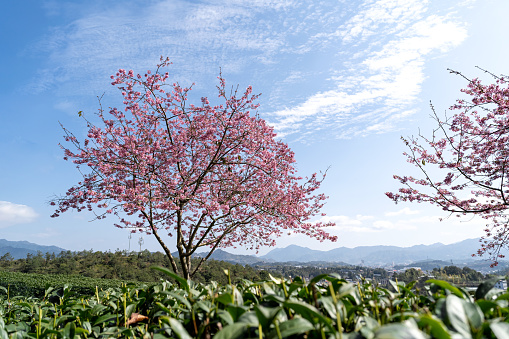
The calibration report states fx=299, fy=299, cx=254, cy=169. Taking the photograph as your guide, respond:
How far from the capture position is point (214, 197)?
34.1 ft

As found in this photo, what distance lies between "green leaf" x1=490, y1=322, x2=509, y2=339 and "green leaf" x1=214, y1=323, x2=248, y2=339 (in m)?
0.83

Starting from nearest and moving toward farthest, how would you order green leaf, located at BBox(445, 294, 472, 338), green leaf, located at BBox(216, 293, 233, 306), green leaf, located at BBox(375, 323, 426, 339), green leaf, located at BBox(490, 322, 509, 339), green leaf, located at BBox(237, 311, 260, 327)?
green leaf, located at BBox(375, 323, 426, 339), green leaf, located at BBox(490, 322, 509, 339), green leaf, located at BBox(445, 294, 472, 338), green leaf, located at BBox(237, 311, 260, 327), green leaf, located at BBox(216, 293, 233, 306)

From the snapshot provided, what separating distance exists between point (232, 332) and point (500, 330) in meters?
0.89

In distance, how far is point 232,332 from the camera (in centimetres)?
109

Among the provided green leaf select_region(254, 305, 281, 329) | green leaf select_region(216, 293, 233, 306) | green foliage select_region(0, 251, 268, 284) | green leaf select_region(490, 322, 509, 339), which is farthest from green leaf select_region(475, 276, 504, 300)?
green foliage select_region(0, 251, 268, 284)

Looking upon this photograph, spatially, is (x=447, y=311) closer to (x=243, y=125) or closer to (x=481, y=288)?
(x=481, y=288)

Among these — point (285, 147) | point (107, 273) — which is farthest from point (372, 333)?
point (107, 273)

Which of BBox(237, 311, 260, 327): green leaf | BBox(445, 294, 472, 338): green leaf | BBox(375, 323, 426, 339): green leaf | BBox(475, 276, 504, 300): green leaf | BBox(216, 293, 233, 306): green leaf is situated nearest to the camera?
BBox(375, 323, 426, 339): green leaf

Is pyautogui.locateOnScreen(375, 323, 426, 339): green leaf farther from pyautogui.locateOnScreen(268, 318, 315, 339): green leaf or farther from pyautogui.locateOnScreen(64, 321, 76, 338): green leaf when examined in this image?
pyautogui.locateOnScreen(64, 321, 76, 338): green leaf

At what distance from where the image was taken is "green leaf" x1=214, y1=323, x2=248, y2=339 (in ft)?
3.55

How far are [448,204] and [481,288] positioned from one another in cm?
955

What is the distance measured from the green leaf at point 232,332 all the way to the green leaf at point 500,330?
83 centimetres

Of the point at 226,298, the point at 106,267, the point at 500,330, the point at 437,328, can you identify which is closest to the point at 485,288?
the point at 500,330

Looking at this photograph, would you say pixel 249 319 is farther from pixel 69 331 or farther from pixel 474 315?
pixel 69 331
